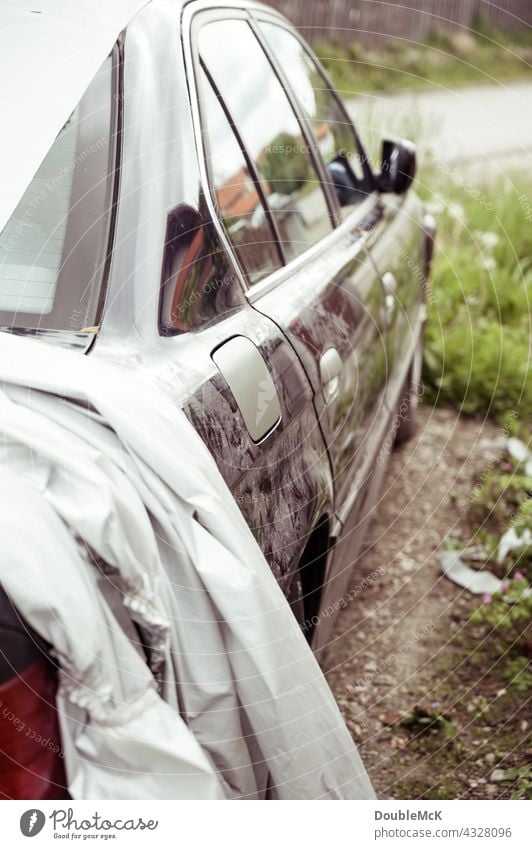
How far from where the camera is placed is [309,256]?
229 cm

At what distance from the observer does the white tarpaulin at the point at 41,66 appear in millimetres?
1720

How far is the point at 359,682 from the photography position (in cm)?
277

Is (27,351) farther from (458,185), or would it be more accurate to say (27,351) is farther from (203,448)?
(458,185)

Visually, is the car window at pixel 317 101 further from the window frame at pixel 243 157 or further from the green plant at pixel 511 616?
the green plant at pixel 511 616

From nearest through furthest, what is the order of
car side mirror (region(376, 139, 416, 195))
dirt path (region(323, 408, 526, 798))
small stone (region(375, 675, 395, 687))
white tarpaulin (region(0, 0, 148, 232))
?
white tarpaulin (region(0, 0, 148, 232))
dirt path (region(323, 408, 526, 798))
small stone (region(375, 675, 395, 687))
car side mirror (region(376, 139, 416, 195))

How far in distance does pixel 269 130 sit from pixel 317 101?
676 mm

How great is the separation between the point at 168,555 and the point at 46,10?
3.82 feet

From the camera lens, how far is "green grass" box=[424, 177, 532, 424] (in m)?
4.54

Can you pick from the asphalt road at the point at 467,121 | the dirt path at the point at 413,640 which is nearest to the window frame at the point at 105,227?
the dirt path at the point at 413,640

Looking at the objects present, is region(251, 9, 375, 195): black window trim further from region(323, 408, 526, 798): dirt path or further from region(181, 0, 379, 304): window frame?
region(323, 408, 526, 798): dirt path

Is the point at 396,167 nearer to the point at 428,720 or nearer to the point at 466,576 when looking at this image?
the point at 466,576

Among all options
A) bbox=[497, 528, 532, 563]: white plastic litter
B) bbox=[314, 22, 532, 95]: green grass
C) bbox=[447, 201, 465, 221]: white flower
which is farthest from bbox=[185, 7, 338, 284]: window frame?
bbox=[314, 22, 532, 95]: green grass

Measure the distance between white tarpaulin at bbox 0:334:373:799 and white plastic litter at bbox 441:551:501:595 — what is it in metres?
1.68
